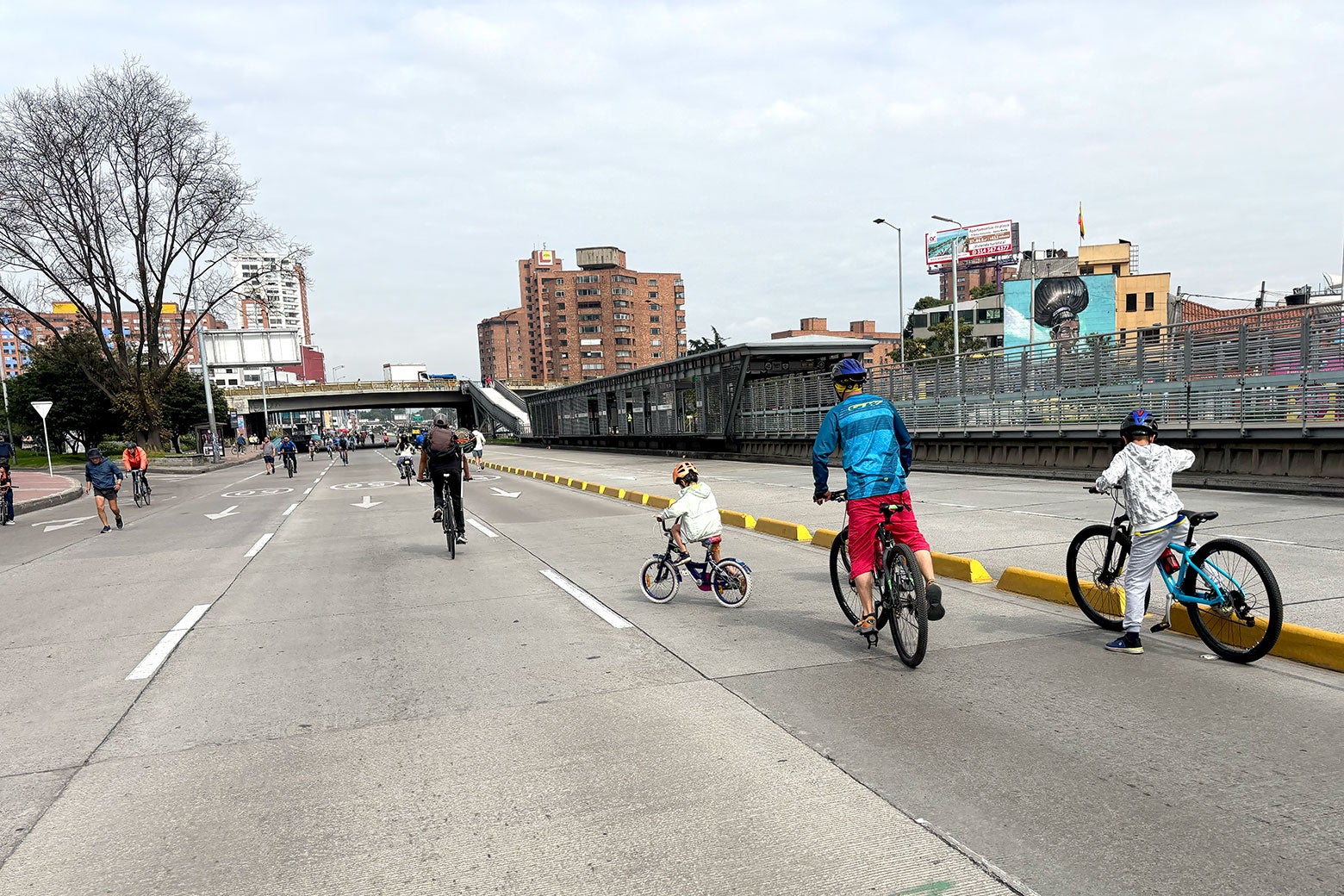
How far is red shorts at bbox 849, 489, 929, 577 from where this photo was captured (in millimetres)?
5629

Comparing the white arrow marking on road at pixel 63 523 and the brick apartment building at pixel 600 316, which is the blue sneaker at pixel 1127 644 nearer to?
the white arrow marking on road at pixel 63 523

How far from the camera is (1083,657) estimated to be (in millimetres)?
5508

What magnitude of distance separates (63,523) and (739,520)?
624 inches

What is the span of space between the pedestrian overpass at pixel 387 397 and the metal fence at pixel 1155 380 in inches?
2268

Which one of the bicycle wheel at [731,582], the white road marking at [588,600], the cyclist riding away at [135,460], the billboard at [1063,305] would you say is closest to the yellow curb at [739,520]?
the white road marking at [588,600]

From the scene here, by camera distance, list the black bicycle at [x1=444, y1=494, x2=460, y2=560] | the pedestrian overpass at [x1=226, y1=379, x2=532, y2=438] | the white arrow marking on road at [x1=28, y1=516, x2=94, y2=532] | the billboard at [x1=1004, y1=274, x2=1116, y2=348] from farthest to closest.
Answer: the pedestrian overpass at [x1=226, y1=379, x2=532, y2=438] < the billboard at [x1=1004, y1=274, x2=1116, y2=348] < the white arrow marking on road at [x1=28, y1=516, x2=94, y2=532] < the black bicycle at [x1=444, y1=494, x2=460, y2=560]

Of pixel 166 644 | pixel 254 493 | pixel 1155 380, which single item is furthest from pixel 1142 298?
pixel 166 644

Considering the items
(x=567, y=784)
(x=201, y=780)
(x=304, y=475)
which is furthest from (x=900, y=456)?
(x=304, y=475)

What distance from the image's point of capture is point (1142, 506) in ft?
17.8

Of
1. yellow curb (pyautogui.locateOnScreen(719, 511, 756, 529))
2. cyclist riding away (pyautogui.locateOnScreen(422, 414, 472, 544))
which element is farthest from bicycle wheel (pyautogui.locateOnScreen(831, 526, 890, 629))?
yellow curb (pyautogui.locateOnScreen(719, 511, 756, 529))

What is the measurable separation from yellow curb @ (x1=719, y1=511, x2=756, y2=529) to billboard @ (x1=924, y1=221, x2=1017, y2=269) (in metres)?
77.2

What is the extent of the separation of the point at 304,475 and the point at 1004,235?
237 ft

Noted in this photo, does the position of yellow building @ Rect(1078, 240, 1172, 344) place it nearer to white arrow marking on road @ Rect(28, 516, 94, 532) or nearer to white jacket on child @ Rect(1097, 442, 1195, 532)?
white arrow marking on road @ Rect(28, 516, 94, 532)

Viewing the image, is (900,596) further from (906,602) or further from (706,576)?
(706,576)
